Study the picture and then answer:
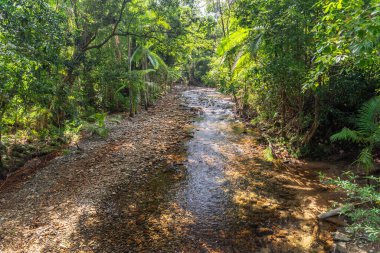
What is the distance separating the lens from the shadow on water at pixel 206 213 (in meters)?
4.11

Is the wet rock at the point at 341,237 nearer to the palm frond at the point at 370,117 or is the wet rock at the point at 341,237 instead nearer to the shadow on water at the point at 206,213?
the shadow on water at the point at 206,213

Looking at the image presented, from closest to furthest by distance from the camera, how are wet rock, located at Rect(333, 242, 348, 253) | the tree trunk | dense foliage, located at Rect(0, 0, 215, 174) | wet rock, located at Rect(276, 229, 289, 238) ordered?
wet rock, located at Rect(333, 242, 348, 253)
wet rock, located at Rect(276, 229, 289, 238)
dense foliage, located at Rect(0, 0, 215, 174)
the tree trunk

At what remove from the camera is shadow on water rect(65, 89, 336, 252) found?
13.5 ft

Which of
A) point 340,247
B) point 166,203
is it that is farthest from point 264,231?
point 166,203

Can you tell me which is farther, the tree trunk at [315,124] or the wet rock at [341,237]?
the tree trunk at [315,124]

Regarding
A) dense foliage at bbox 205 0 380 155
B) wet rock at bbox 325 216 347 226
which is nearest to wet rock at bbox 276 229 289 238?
wet rock at bbox 325 216 347 226

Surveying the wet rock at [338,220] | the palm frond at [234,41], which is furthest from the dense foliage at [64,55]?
the wet rock at [338,220]

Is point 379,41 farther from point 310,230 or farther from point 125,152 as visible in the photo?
point 125,152

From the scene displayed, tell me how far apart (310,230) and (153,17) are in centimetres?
937

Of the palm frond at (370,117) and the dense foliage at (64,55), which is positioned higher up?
the dense foliage at (64,55)

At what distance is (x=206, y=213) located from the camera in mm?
4977

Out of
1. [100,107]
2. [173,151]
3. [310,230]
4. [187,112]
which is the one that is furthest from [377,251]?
[100,107]

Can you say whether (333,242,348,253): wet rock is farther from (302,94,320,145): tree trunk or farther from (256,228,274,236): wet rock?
(302,94,320,145): tree trunk

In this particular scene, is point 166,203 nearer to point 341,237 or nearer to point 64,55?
point 341,237
